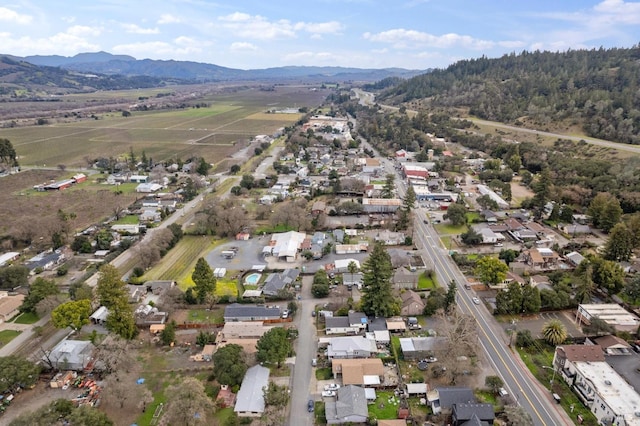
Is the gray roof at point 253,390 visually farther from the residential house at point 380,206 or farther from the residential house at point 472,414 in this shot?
the residential house at point 380,206

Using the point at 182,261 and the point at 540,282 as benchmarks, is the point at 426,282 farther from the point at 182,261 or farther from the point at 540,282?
the point at 182,261

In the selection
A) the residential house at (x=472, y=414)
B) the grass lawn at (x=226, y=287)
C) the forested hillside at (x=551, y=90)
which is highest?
the forested hillside at (x=551, y=90)

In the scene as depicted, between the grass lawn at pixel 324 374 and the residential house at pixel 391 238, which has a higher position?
the residential house at pixel 391 238

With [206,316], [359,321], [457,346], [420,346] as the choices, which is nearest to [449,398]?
[457,346]

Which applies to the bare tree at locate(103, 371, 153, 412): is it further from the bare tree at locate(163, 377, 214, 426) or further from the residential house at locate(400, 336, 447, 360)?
the residential house at locate(400, 336, 447, 360)

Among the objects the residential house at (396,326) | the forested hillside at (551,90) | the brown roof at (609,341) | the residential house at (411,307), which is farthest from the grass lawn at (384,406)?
the forested hillside at (551,90)

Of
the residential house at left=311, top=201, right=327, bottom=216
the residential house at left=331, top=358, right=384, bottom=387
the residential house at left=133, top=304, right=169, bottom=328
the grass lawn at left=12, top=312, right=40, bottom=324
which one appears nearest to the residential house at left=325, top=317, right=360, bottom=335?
the residential house at left=331, top=358, right=384, bottom=387
